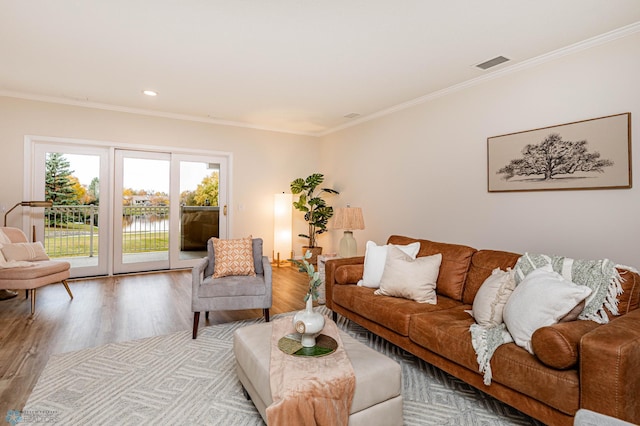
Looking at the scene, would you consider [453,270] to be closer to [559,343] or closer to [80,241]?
[559,343]

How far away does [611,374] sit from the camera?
140 centimetres

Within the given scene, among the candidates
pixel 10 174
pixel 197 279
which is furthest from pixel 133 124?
pixel 197 279

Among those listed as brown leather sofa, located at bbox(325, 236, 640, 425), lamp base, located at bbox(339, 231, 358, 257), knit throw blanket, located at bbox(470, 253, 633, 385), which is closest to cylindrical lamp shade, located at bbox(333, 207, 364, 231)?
lamp base, located at bbox(339, 231, 358, 257)

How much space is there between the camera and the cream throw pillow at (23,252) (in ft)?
11.8

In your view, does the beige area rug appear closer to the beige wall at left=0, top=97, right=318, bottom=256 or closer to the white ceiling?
the white ceiling

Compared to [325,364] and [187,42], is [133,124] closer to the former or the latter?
[187,42]

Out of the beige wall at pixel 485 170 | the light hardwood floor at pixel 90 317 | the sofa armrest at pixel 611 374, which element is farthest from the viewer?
the beige wall at pixel 485 170

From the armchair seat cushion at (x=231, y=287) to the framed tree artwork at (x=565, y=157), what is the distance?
2695 mm

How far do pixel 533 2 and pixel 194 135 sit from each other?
16.1 feet

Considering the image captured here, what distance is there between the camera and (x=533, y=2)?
2.37 meters

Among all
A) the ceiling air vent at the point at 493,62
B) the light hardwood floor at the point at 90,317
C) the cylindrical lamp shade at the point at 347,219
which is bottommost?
the light hardwood floor at the point at 90,317

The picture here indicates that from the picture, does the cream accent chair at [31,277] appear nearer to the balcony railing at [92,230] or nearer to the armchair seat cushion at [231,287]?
the balcony railing at [92,230]

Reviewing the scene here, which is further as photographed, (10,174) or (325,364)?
(10,174)

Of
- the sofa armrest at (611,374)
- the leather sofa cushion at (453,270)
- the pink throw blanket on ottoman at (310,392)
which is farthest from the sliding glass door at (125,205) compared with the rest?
the sofa armrest at (611,374)
